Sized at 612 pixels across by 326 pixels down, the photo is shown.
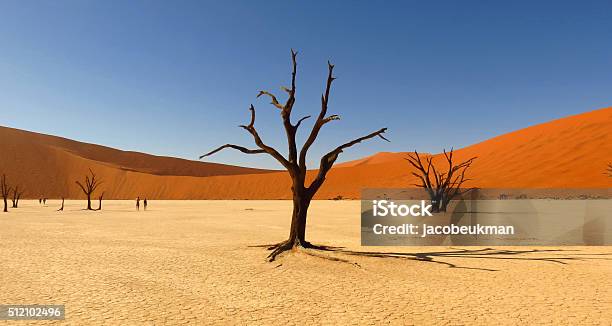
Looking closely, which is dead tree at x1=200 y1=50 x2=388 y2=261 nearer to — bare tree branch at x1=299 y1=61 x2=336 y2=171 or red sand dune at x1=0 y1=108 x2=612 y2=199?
bare tree branch at x1=299 y1=61 x2=336 y2=171

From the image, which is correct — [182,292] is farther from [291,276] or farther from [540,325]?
[540,325]

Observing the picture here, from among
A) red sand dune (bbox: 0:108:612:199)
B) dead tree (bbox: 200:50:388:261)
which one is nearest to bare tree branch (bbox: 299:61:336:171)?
dead tree (bbox: 200:50:388:261)

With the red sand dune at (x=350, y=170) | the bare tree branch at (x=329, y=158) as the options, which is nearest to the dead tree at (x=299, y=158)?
the bare tree branch at (x=329, y=158)

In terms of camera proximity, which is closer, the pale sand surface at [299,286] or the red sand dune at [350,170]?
the pale sand surface at [299,286]

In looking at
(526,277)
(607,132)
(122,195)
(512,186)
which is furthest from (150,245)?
(122,195)

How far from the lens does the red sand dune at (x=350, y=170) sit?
51344mm

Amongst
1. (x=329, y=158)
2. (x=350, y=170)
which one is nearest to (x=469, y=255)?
(x=329, y=158)

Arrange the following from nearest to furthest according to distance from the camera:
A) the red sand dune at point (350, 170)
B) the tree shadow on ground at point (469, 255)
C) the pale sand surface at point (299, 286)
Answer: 1. the pale sand surface at point (299, 286)
2. the tree shadow on ground at point (469, 255)
3. the red sand dune at point (350, 170)

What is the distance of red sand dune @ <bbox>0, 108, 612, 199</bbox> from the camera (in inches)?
2021

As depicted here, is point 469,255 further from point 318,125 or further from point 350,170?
point 350,170

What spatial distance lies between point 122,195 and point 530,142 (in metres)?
86.3

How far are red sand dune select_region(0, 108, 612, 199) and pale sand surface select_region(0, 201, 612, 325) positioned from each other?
41404mm

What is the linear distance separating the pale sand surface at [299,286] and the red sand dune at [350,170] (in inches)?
1630

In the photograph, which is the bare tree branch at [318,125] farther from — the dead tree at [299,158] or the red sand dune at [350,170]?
the red sand dune at [350,170]
